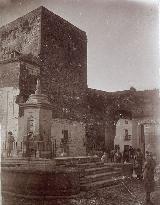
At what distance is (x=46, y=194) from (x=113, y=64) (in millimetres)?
2268

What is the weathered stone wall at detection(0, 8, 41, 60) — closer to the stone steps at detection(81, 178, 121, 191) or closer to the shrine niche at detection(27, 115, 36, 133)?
the shrine niche at detection(27, 115, 36, 133)

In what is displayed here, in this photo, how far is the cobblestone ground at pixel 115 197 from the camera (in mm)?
4343

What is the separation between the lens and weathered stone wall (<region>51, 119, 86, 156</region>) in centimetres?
1101

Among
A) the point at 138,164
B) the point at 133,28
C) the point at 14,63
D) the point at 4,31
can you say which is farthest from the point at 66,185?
the point at 4,31

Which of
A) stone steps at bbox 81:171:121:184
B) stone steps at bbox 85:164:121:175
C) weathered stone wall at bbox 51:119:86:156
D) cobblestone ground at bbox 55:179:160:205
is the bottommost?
cobblestone ground at bbox 55:179:160:205

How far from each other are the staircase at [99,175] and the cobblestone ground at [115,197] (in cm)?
12

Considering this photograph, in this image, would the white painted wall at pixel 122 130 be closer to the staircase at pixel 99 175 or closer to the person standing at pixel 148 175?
the staircase at pixel 99 175

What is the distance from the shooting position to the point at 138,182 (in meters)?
6.44

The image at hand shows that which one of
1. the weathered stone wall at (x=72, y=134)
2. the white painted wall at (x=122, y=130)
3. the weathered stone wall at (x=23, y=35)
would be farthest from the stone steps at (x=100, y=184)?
the white painted wall at (x=122, y=130)

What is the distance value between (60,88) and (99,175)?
21.3 feet

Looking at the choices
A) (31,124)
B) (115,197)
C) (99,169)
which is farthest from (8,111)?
(115,197)

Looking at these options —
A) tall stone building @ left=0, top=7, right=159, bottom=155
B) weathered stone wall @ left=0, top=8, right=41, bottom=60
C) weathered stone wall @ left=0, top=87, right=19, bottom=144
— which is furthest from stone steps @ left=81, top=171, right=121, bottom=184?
weathered stone wall @ left=0, top=8, right=41, bottom=60

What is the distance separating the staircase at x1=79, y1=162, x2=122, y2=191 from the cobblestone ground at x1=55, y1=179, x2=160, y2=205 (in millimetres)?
119

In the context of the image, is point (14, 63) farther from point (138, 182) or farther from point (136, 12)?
point (136, 12)
